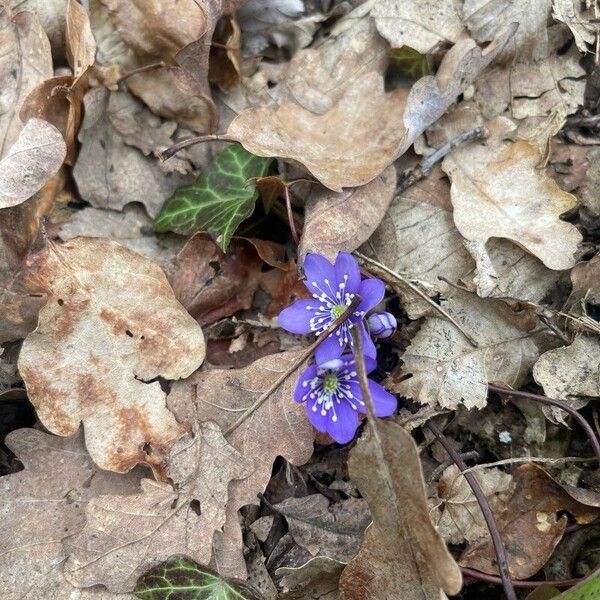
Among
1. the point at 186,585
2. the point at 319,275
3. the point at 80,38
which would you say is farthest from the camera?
the point at 80,38

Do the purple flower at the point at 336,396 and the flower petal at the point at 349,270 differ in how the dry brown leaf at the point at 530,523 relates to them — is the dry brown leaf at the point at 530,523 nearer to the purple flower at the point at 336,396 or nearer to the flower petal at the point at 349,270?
the purple flower at the point at 336,396

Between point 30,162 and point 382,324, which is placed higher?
point 30,162

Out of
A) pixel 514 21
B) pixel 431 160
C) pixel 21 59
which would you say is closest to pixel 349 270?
pixel 431 160

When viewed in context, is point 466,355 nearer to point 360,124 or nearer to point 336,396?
point 336,396

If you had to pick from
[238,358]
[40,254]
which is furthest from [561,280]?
[40,254]

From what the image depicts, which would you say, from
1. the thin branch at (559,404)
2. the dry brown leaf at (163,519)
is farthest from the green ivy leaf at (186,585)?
the thin branch at (559,404)

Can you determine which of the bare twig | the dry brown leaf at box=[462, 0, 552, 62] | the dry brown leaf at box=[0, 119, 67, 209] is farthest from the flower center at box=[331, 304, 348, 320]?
the dry brown leaf at box=[462, 0, 552, 62]
